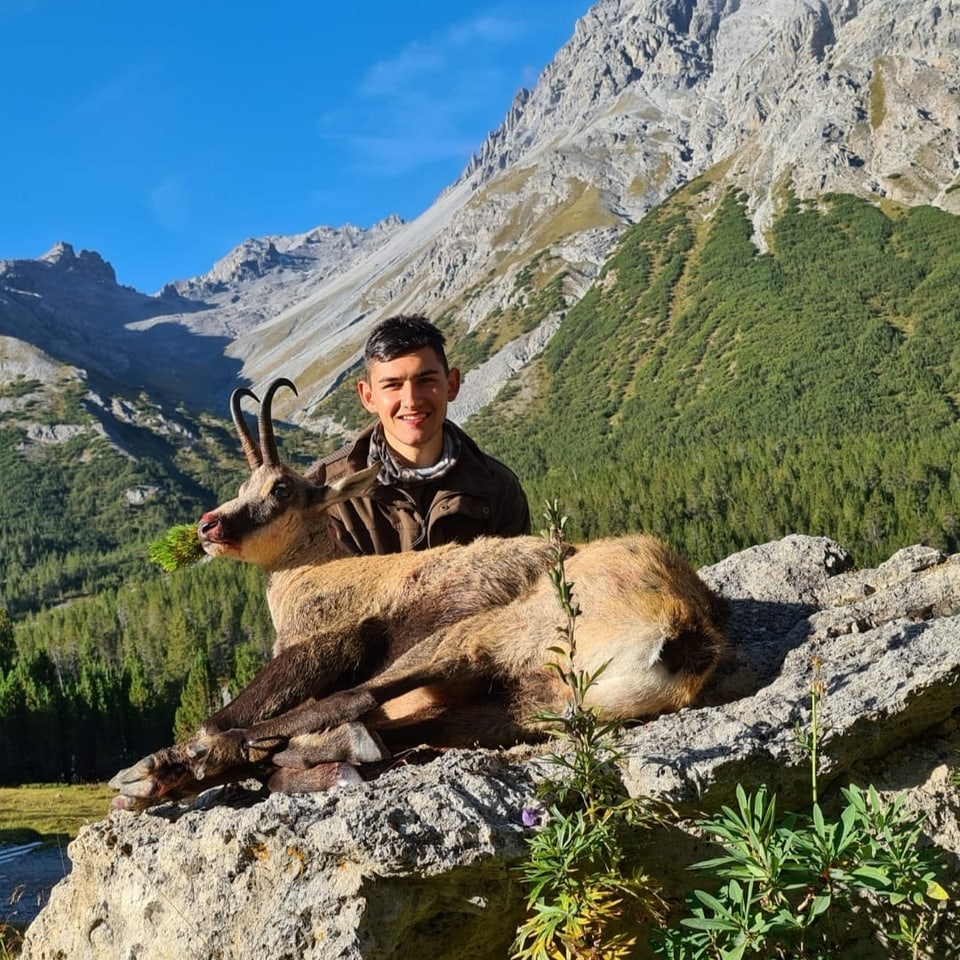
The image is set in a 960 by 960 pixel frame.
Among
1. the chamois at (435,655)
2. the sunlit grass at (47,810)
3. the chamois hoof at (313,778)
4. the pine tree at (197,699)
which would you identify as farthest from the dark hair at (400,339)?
the pine tree at (197,699)

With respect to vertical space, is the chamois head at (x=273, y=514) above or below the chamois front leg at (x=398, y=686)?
above

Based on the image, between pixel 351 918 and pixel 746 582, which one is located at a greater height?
pixel 746 582

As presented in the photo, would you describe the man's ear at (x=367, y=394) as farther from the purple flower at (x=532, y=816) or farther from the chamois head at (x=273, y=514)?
the purple flower at (x=532, y=816)

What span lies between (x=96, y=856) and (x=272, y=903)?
1384mm

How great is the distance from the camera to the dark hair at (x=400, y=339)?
7.64m

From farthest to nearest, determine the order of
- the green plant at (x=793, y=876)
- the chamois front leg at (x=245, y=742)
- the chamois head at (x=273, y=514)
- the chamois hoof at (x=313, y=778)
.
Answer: the chamois head at (x=273, y=514)
the chamois front leg at (x=245, y=742)
the chamois hoof at (x=313, y=778)
the green plant at (x=793, y=876)

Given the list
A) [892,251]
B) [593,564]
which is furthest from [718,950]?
[892,251]

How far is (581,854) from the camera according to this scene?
3951mm

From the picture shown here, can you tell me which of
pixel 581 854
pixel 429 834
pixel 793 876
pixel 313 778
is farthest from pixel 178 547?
pixel 793 876

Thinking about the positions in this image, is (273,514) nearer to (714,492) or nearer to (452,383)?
(452,383)

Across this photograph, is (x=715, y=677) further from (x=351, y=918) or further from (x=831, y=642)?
(x=351, y=918)

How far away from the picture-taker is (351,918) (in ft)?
13.4

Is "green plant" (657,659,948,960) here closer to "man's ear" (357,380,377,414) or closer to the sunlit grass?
"man's ear" (357,380,377,414)

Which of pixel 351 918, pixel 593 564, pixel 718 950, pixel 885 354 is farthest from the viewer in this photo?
pixel 885 354
